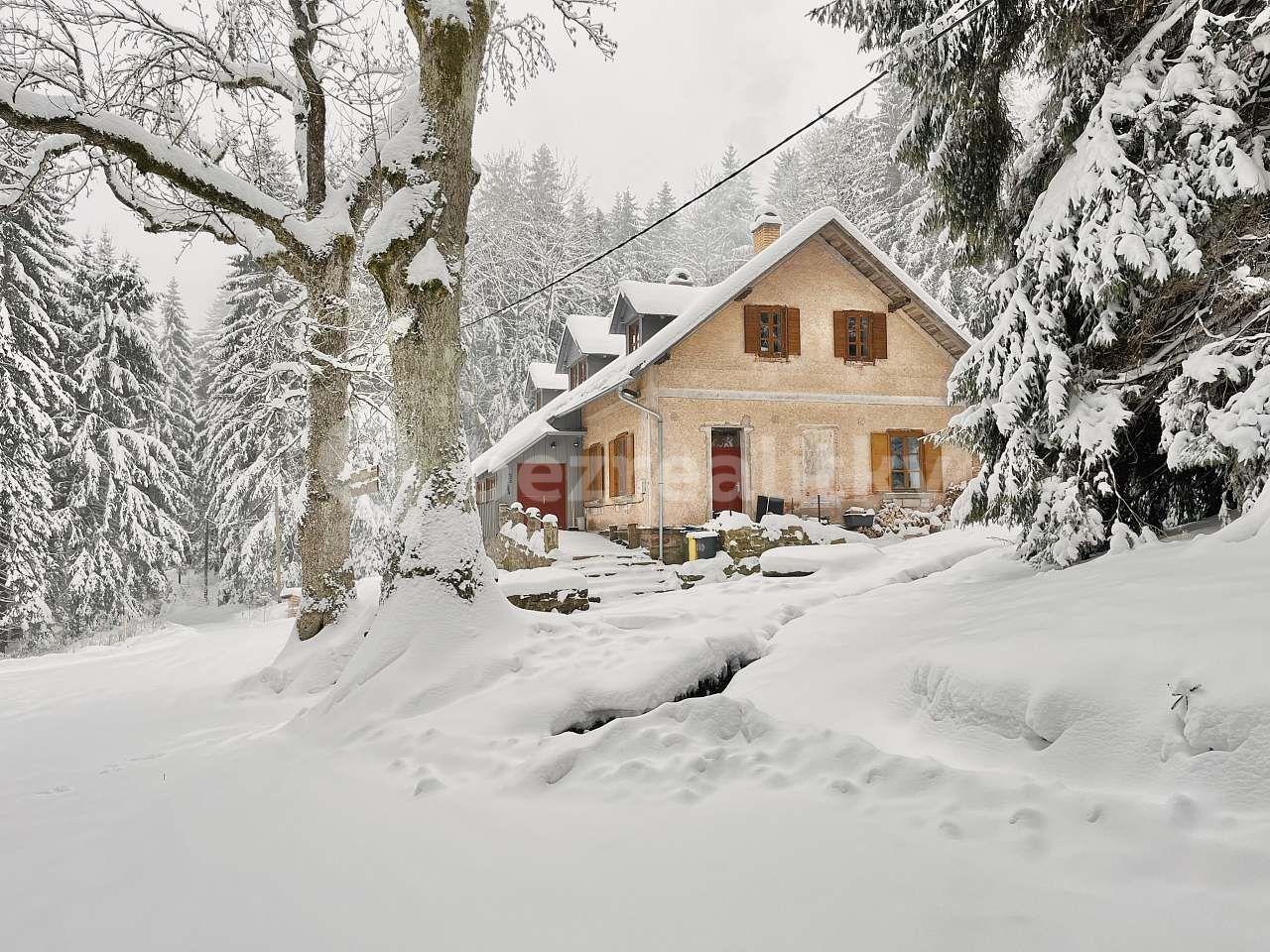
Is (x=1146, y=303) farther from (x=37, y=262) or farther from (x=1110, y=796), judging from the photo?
(x=37, y=262)

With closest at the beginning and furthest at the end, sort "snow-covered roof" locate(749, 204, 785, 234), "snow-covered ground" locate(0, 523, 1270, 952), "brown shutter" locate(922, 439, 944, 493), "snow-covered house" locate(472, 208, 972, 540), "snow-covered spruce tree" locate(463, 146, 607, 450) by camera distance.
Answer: "snow-covered ground" locate(0, 523, 1270, 952)
"snow-covered house" locate(472, 208, 972, 540)
"brown shutter" locate(922, 439, 944, 493)
"snow-covered roof" locate(749, 204, 785, 234)
"snow-covered spruce tree" locate(463, 146, 607, 450)

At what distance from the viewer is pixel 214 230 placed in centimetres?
817

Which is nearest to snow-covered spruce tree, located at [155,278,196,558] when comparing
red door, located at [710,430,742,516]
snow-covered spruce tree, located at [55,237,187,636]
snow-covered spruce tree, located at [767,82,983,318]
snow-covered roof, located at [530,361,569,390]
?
snow-covered spruce tree, located at [55,237,187,636]

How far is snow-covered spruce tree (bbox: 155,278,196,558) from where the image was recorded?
26.9 m

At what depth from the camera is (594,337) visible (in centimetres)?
2167

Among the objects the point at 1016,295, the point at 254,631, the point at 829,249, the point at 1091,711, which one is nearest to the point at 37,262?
the point at 254,631

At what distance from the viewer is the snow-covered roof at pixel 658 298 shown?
698 inches

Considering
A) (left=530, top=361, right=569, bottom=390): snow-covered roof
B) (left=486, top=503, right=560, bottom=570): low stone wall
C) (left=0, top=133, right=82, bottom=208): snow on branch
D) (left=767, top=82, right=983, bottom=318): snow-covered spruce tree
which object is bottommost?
(left=486, top=503, right=560, bottom=570): low stone wall

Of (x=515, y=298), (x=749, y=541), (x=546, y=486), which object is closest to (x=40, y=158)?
(x=749, y=541)

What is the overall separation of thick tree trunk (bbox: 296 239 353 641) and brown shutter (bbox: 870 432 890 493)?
12526 mm

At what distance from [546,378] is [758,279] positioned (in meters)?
11.9

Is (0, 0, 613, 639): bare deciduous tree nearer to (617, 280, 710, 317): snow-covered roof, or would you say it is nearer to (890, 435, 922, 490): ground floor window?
(617, 280, 710, 317): snow-covered roof

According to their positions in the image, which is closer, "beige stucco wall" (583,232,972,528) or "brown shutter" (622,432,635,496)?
"beige stucco wall" (583,232,972,528)

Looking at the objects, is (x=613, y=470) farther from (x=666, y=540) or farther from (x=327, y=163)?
(x=327, y=163)
